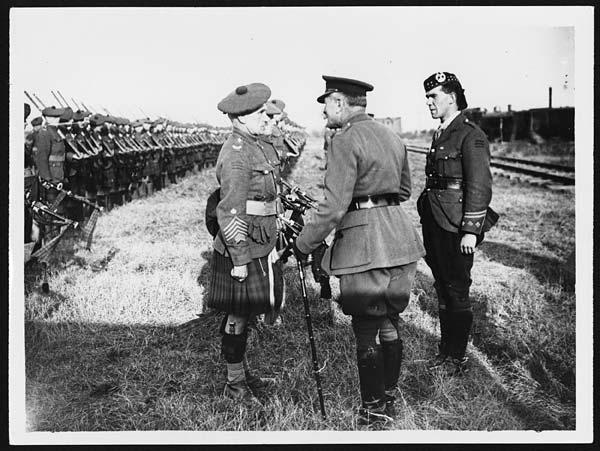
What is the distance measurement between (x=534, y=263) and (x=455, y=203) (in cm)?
322

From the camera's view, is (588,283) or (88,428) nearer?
(88,428)

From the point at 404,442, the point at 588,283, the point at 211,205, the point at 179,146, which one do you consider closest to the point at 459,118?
the point at 588,283

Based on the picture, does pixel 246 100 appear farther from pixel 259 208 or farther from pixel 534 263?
pixel 534 263

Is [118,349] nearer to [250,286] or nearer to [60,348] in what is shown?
[60,348]

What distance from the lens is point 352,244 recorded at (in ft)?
9.77

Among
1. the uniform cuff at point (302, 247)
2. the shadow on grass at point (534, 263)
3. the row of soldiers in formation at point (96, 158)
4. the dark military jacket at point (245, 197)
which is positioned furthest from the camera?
the row of soldiers in formation at point (96, 158)

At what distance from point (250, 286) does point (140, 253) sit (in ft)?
13.0

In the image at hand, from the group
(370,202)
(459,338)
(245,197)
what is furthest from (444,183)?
(245,197)

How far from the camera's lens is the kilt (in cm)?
330

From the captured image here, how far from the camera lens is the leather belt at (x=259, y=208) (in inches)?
128

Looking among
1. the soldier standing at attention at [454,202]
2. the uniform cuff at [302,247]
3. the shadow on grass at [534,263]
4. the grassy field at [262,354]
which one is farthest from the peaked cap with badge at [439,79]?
the shadow on grass at [534,263]

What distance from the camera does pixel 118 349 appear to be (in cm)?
417

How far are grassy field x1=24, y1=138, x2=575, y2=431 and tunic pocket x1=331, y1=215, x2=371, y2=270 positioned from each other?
0.97 meters

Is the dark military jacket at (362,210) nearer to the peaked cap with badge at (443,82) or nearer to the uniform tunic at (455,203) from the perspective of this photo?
the uniform tunic at (455,203)
